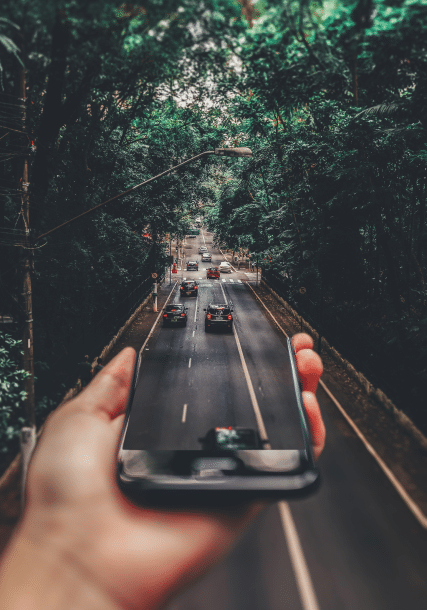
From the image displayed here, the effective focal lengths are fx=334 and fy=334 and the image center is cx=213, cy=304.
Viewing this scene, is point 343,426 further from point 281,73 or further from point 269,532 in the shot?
point 281,73

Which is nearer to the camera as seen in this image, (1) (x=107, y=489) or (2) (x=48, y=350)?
(1) (x=107, y=489)

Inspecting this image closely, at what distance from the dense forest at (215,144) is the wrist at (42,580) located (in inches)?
152

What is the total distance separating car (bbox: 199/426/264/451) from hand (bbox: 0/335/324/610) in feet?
1.20

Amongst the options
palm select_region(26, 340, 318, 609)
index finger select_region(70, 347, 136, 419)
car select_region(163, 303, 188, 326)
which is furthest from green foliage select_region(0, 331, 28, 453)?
car select_region(163, 303, 188, 326)

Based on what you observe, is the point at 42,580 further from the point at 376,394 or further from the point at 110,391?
the point at 376,394

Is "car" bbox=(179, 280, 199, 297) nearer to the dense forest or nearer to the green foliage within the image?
the dense forest

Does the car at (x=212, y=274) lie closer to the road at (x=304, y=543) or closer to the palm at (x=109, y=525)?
the road at (x=304, y=543)

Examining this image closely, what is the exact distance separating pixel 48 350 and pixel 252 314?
61.3ft

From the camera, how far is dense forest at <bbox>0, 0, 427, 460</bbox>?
411cm

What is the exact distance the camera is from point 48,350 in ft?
30.6

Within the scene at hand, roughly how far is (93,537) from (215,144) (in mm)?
20617

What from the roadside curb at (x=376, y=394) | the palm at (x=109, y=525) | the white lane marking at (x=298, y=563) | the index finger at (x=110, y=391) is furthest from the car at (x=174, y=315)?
the palm at (x=109, y=525)

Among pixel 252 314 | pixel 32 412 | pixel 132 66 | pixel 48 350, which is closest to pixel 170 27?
pixel 132 66

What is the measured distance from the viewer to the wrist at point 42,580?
129 cm
